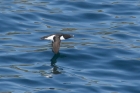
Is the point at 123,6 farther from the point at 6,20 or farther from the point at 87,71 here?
the point at 87,71

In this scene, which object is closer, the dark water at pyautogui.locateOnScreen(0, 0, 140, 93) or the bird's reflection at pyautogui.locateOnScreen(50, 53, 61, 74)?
the dark water at pyautogui.locateOnScreen(0, 0, 140, 93)

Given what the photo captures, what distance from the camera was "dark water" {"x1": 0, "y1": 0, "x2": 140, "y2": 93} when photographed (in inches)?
647

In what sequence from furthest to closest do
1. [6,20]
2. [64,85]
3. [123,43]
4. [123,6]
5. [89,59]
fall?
1. [123,6]
2. [6,20]
3. [123,43]
4. [89,59]
5. [64,85]

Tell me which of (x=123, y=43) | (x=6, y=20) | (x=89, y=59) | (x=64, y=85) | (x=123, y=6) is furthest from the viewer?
(x=123, y=6)

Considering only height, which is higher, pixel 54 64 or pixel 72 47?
pixel 72 47

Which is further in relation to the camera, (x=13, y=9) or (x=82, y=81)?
(x=13, y=9)

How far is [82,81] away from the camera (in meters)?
16.6

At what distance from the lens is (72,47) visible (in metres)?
19.4

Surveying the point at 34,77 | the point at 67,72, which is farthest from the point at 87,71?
the point at 34,77

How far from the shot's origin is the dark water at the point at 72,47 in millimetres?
16438

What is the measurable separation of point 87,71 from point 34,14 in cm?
591

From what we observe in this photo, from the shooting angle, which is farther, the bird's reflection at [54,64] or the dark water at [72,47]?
the bird's reflection at [54,64]

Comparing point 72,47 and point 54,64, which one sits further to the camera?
point 72,47

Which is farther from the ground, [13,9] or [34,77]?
[13,9]
